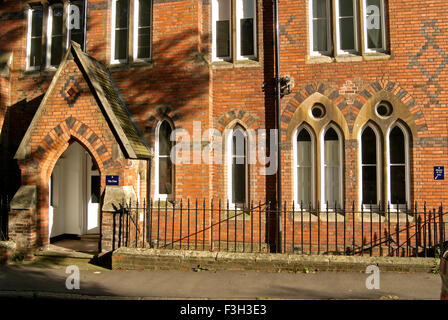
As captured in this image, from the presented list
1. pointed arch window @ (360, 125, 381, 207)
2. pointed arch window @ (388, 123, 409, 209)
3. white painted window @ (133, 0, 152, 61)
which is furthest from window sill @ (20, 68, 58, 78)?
pointed arch window @ (388, 123, 409, 209)

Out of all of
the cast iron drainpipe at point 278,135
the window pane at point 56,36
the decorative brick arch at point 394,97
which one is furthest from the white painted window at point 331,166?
the window pane at point 56,36

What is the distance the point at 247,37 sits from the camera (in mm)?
8984

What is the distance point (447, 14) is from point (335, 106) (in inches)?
134

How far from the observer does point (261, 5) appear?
872 cm

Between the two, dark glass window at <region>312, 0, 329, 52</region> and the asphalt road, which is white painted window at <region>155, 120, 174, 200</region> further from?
dark glass window at <region>312, 0, 329, 52</region>

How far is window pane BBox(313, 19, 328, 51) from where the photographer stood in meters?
8.62

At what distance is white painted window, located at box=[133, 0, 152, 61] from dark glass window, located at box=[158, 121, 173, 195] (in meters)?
2.21

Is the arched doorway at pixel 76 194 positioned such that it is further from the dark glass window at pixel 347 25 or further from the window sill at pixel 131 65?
the dark glass window at pixel 347 25

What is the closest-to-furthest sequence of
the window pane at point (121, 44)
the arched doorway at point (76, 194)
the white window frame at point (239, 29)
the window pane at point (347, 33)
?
1. the window pane at point (347, 33)
2. the white window frame at point (239, 29)
3. the window pane at point (121, 44)
4. the arched doorway at point (76, 194)

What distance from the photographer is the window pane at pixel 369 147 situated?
8.20 meters

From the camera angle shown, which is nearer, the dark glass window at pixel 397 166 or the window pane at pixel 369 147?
the dark glass window at pixel 397 166

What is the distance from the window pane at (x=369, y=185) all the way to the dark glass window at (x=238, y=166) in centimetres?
302

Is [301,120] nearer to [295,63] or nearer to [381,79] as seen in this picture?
[295,63]
